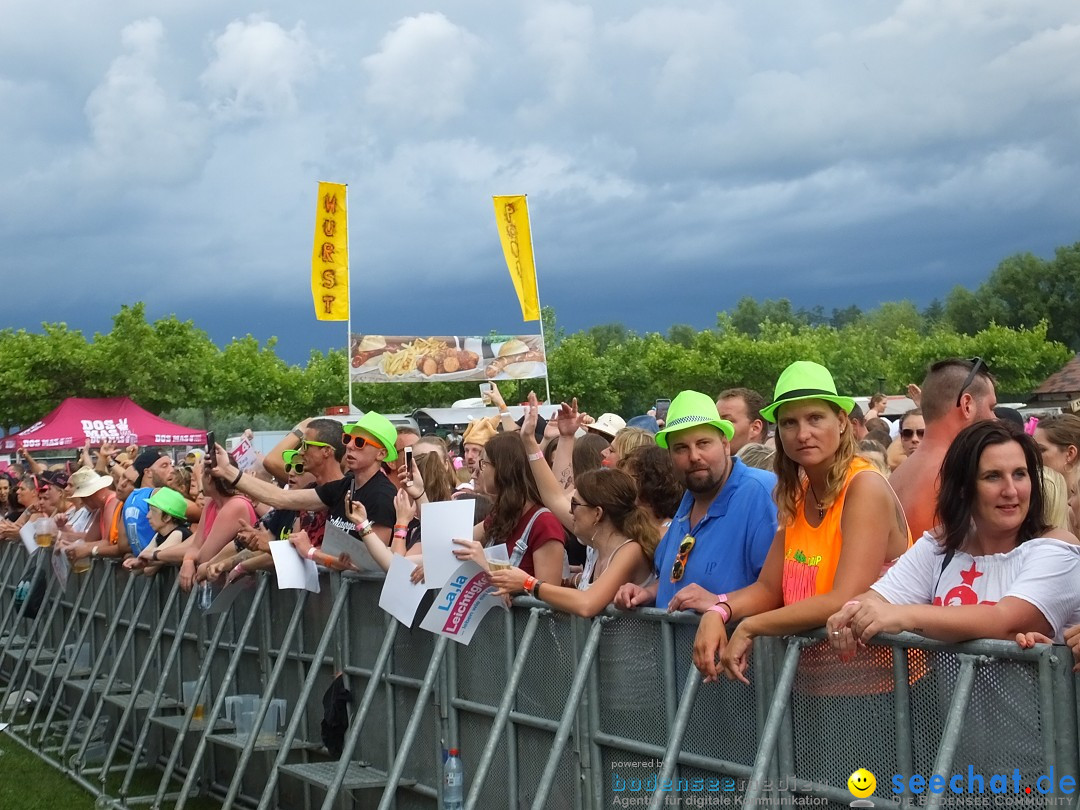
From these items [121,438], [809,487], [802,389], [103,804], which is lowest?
[103,804]

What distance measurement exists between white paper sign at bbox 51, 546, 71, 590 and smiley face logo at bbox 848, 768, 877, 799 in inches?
395

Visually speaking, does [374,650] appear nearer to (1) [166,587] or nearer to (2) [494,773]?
(2) [494,773]

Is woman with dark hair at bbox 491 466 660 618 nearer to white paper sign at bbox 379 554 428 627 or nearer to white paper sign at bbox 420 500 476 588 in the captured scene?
white paper sign at bbox 420 500 476 588

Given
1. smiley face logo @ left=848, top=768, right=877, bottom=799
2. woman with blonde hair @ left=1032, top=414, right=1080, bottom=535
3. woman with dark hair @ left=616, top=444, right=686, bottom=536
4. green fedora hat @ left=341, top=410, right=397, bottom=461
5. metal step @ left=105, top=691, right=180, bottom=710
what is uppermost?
woman with blonde hair @ left=1032, top=414, right=1080, bottom=535

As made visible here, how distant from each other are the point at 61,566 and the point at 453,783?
765cm

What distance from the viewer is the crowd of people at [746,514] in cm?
375

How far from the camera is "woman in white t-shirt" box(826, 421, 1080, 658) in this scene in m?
3.52

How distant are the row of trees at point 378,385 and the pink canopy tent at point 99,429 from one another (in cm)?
468

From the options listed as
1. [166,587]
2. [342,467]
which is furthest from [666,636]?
[166,587]

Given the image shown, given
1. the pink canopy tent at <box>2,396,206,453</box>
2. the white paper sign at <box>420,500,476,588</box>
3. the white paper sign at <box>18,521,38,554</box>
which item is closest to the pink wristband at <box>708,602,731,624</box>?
the white paper sign at <box>420,500,476,588</box>

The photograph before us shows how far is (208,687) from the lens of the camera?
9.14 meters

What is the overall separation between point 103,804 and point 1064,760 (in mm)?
6945

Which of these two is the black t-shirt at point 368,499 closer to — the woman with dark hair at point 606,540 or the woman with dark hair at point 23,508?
the woman with dark hair at point 606,540

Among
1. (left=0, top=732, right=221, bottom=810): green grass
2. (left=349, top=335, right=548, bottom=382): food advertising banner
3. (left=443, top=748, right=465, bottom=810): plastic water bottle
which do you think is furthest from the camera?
(left=349, top=335, right=548, bottom=382): food advertising banner
